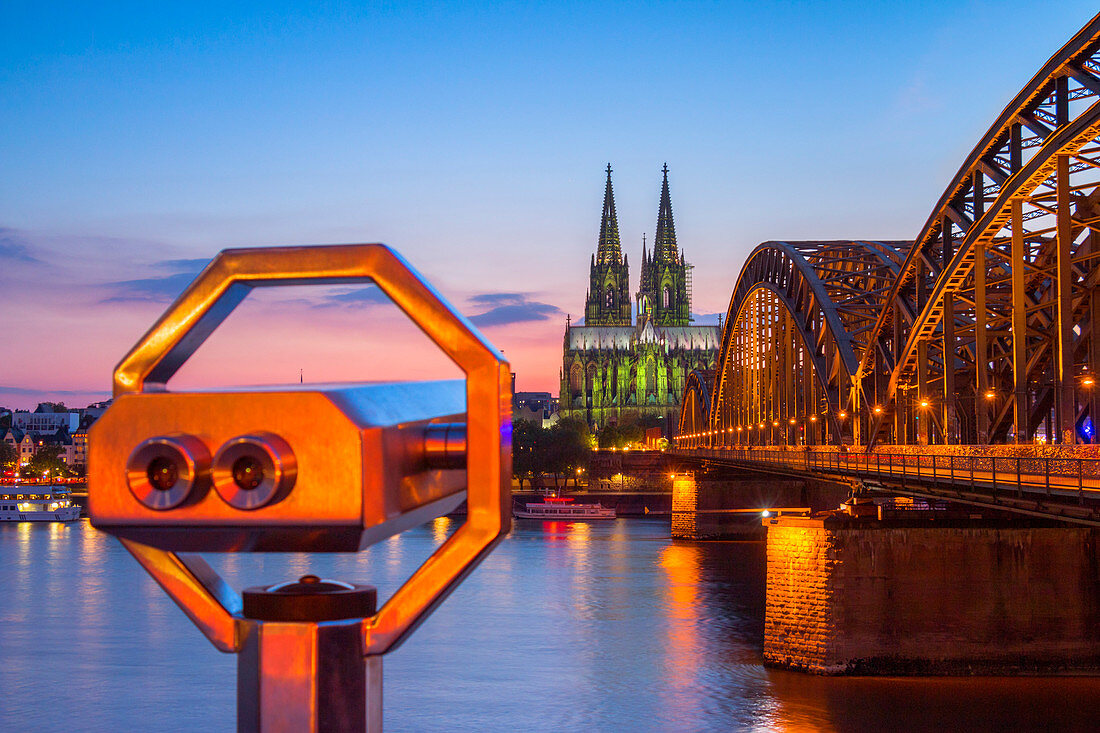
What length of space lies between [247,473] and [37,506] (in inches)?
3996

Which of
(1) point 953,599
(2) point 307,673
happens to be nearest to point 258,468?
(2) point 307,673

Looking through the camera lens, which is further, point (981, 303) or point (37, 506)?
point (37, 506)

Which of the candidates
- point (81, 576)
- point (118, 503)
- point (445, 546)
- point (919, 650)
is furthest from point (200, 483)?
point (81, 576)

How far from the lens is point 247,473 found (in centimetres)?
154

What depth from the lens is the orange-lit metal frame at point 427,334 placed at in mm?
1684

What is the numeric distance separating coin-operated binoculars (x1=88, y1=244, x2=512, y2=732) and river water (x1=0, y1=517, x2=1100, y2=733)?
25.1 meters

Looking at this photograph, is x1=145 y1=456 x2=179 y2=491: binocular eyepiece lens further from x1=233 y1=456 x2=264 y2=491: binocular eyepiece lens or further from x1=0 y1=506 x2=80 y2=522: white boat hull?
x1=0 y1=506 x2=80 y2=522: white boat hull

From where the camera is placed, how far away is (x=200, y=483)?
1.57m

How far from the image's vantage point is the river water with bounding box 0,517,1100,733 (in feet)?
86.8

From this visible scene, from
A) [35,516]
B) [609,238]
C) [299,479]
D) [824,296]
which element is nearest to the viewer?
[299,479]

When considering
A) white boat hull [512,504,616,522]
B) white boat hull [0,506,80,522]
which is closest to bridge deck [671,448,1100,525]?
white boat hull [512,504,616,522]

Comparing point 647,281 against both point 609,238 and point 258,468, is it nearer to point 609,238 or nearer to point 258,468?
point 609,238

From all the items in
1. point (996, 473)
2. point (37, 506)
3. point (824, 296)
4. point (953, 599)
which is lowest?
point (37, 506)

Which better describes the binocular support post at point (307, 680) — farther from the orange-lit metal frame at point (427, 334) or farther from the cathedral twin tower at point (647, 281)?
the cathedral twin tower at point (647, 281)
